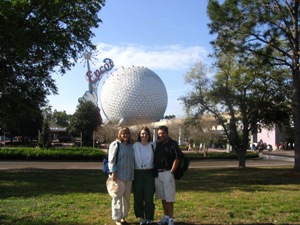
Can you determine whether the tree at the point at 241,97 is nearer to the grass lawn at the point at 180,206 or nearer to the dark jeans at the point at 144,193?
the grass lawn at the point at 180,206

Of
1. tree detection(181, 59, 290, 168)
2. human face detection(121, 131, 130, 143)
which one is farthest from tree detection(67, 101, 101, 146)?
human face detection(121, 131, 130, 143)

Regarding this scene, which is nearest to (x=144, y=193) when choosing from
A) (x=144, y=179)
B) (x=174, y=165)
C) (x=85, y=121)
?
(x=144, y=179)

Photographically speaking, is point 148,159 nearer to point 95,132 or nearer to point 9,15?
point 9,15

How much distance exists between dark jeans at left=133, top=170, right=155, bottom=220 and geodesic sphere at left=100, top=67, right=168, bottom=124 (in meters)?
56.3

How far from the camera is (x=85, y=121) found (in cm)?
4981

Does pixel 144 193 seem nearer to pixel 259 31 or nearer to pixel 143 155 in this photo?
pixel 143 155

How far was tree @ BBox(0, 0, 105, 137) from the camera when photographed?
45.5 feet

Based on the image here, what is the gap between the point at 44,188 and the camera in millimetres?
11328

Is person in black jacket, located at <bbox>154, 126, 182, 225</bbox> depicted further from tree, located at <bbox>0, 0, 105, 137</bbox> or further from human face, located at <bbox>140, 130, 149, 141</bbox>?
tree, located at <bbox>0, 0, 105, 137</bbox>

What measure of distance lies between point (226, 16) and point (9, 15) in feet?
Result: 30.6

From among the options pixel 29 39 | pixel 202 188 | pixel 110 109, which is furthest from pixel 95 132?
pixel 202 188

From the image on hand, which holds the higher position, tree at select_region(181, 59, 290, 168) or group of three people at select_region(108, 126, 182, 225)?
tree at select_region(181, 59, 290, 168)

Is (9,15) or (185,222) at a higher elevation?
(9,15)

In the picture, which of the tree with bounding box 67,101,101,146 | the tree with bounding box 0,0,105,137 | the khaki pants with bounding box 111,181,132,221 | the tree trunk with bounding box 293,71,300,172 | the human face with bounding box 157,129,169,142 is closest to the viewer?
the khaki pants with bounding box 111,181,132,221
